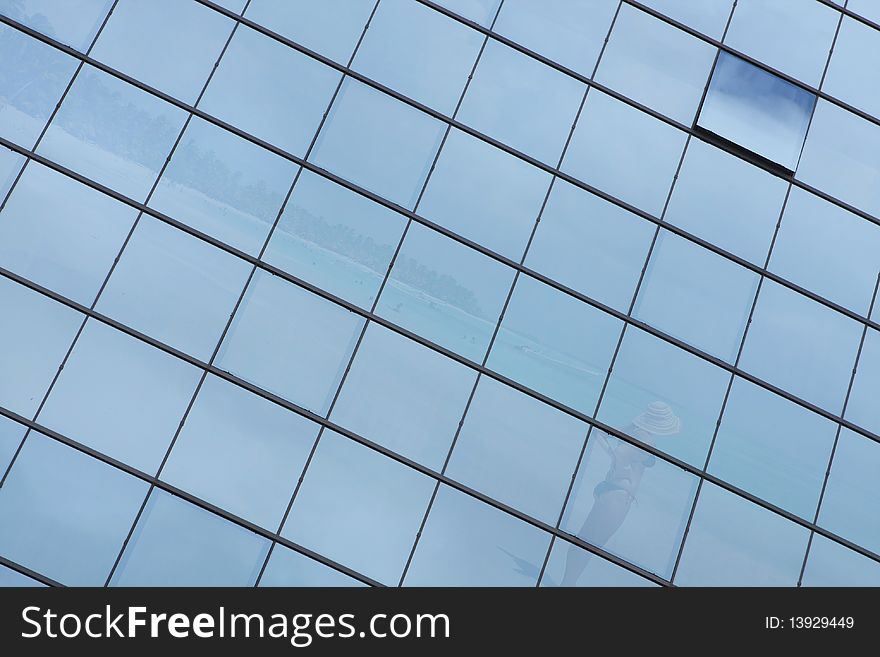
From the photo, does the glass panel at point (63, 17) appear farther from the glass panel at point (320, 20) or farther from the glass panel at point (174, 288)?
the glass panel at point (174, 288)

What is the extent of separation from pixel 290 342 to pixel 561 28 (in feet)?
28.7

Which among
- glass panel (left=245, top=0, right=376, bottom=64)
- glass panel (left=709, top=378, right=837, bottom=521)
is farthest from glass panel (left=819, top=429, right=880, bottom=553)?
glass panel (left=245, top=0, right=376, bottom=64)

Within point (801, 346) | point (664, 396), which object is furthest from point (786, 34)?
point (664, 396)

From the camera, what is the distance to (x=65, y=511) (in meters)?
14.6

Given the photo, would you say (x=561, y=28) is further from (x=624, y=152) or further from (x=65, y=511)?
(x=65, y=511)

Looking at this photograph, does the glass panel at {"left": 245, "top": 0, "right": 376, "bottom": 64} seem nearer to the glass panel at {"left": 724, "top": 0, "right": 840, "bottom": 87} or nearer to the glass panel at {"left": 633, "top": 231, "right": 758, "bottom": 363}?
the glass panel at {"left": 633, "top": 231, "right": 758, "bottom": 363}

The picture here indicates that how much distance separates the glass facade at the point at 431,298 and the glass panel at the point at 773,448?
6 centimetres

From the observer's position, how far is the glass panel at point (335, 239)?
16.0 m

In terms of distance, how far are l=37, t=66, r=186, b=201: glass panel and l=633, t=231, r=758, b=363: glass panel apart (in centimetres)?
998

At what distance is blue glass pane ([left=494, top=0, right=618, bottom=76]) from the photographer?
17422 millimetres

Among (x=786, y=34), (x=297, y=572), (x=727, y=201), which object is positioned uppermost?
(x=786, y=34)
